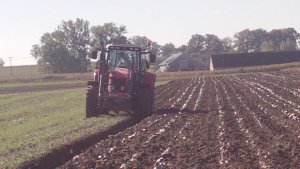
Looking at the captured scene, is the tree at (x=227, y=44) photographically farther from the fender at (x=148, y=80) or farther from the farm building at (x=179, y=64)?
the fender at (x=148, y=80)

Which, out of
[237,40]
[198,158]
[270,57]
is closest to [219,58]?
[270,57]

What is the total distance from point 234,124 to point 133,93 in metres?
5.33

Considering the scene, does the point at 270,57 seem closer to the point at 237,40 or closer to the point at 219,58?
the point at 219,58

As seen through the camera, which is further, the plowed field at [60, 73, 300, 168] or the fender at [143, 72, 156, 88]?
the fender at [143, 72, 156, 88]

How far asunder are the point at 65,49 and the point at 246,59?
1469 inches

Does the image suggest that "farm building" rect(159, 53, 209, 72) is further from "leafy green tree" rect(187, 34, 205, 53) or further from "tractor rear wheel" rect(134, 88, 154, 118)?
"tractor rear wheel" rect(134, 88, 154, 118)

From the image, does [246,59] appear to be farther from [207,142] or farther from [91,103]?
[207,142]

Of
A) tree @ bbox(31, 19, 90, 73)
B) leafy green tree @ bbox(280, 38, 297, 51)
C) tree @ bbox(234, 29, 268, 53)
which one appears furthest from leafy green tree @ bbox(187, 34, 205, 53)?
tree @ bbox(31, 19, 90, 73)

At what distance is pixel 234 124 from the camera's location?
1495 centimetres

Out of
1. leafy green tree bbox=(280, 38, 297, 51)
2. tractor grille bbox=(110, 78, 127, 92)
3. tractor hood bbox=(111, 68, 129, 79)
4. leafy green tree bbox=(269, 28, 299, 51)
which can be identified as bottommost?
tractor grille bbox=(110, 78, 127, 92)

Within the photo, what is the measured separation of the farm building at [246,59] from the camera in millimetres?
90125

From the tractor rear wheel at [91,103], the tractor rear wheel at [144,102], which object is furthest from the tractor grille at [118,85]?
the tractor rear wheel at [91,103]

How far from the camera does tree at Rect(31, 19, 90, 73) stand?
10838cm

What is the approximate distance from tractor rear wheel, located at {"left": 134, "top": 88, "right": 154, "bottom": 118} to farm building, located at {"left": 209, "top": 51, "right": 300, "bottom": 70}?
71512 millimetres
